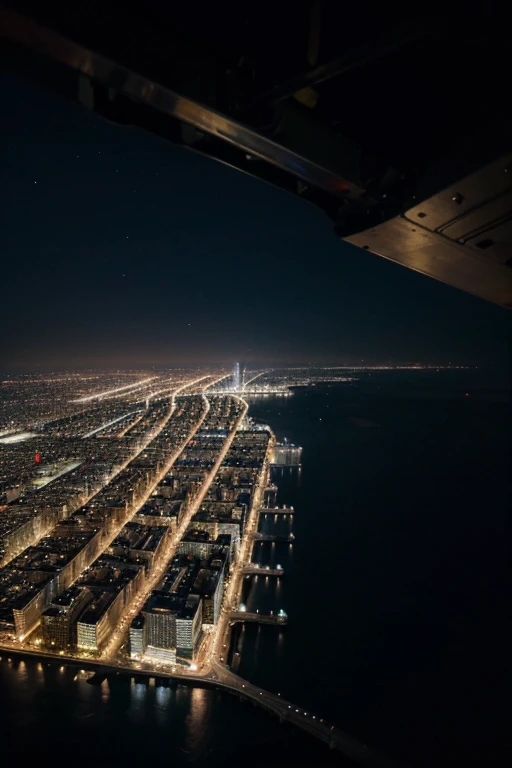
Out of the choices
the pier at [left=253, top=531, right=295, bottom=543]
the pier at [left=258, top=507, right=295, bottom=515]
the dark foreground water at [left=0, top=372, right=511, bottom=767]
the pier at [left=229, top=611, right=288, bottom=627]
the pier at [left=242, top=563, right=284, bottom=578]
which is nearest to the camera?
the dark foreground water at [left=0, top=372, right=511, bottom=767]

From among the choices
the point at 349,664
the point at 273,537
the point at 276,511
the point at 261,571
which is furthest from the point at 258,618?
the point at 276,511

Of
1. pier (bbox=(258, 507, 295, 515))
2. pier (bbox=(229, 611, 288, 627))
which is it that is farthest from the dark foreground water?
pier (bbox=(258, 507, 295, 515))

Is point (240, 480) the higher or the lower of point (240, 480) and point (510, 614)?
the higher

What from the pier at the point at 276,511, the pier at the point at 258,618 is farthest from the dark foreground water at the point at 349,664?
the pier at the point at 276,511

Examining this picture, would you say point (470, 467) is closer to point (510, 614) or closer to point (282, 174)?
point (510, 614)

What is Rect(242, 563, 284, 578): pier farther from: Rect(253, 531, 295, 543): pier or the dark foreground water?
Rect(253, 531, 295, 543): pier

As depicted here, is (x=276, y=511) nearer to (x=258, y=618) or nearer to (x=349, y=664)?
(x=258, y=618)

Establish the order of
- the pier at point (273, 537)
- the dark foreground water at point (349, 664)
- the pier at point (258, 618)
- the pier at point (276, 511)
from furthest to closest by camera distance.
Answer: the pier at point (276, 511) < the pier at point (273, 537) < the pier at point (258, 618) < the dark foreground water at point (349, 664)

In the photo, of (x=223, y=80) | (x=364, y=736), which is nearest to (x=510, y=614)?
(x=364, y=736)

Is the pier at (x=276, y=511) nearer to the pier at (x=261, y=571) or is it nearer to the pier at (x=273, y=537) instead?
the pier at (x=273, y=537)
